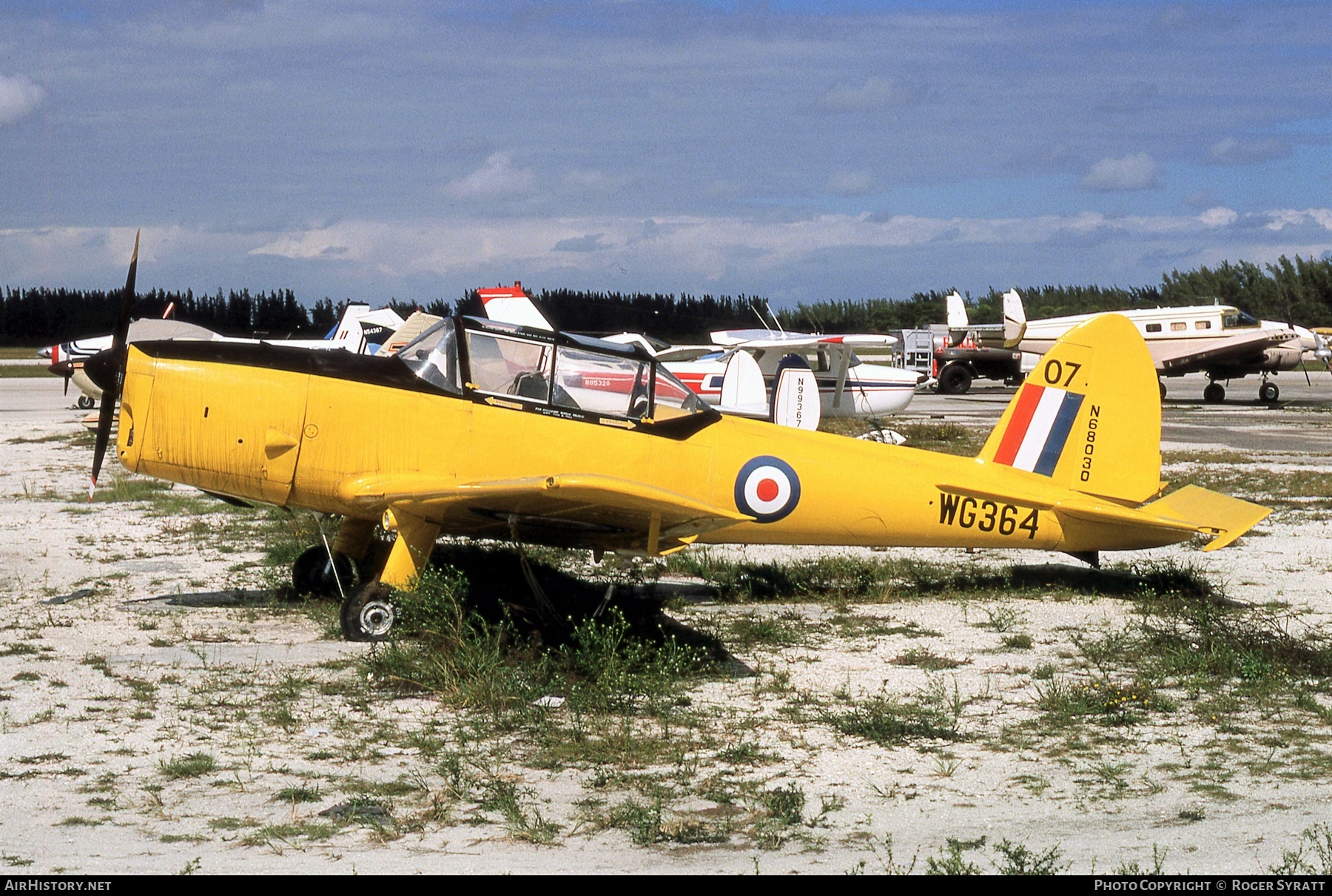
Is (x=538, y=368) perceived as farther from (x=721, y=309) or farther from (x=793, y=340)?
(x=721, y=309)

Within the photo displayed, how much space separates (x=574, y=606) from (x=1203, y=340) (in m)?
29.7

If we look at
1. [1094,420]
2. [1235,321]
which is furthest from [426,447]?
[1235,321]

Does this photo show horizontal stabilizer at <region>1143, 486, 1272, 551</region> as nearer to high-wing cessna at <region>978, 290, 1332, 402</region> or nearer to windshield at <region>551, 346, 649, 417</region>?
windshield at <region>551, 346, 649, 417</region>

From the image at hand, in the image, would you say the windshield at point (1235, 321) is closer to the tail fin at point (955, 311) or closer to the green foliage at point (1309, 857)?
the tail fin at point (955, 311)

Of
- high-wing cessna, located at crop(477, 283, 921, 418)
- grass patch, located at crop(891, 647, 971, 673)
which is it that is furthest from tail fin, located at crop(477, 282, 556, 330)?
grass patch, located at crop(891, 647, 971, 673)

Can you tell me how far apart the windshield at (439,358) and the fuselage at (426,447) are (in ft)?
0.21

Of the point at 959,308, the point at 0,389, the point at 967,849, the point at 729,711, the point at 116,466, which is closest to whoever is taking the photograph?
the point at 967,849

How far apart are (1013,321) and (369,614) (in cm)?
3382

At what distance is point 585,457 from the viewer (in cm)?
750

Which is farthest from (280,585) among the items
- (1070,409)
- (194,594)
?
(1070,409)

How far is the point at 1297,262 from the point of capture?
63406 millimetres

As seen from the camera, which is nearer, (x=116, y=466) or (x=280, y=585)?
(x=280, y=585)

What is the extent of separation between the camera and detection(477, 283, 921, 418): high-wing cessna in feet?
74.4

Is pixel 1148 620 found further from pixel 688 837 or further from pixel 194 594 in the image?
pixel 194 594
